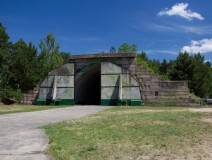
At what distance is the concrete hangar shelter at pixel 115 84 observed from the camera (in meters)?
30.4

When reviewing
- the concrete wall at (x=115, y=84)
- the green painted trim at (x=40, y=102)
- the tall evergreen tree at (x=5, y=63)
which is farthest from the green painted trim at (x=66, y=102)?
the tall evergreen tree at (x=5, y=63)

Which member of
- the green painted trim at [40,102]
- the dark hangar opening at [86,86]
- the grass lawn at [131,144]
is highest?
the dark hangar opening at [86,86]

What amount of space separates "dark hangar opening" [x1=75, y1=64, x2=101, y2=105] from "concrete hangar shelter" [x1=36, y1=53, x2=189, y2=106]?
0.40 ft

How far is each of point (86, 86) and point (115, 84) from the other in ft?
30.0

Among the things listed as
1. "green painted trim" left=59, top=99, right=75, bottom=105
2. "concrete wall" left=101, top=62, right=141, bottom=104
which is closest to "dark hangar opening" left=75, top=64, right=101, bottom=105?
"concrete wall" left=101, top=62, right=141, bottom=104

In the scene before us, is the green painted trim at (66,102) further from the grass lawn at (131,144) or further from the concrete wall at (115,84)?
the grass lawn at (131,144)

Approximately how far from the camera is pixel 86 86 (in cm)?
3966

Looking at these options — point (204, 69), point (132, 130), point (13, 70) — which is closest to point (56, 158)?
point (132, 130)

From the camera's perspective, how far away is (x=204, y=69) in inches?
2616

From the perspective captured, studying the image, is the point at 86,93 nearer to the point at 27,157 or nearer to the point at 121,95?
the point at 121,95

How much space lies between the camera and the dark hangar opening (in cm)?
3344

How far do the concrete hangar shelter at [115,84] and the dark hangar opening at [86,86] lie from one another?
0.12 m

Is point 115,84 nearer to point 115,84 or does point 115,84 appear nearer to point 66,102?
point 115,84

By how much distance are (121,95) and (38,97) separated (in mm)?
10474
